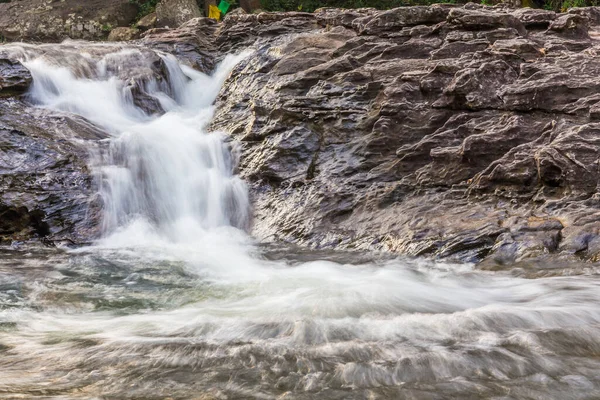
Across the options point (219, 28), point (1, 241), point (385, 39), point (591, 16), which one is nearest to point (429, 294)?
point (1, 241)

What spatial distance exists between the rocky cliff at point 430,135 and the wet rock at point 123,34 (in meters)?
8.80

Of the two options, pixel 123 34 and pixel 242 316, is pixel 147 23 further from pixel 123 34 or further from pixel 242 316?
pixel 242 316

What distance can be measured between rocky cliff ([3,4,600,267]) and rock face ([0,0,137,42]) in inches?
426

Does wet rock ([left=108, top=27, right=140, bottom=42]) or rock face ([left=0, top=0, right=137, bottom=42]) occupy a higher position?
rock face ([left=0, top=0, right=137, bottom=42])

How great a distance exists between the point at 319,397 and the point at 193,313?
161 centimetres

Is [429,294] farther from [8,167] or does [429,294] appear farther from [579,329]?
[8,167]

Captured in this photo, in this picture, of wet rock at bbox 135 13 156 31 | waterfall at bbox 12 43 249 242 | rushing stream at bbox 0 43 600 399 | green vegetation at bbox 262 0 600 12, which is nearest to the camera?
rushing stream at bbox 0 43 600 399

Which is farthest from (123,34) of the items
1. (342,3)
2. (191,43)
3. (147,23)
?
(191,43)

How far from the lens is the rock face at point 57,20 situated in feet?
59.0

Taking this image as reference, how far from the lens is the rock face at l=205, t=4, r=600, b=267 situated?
5.59 meters

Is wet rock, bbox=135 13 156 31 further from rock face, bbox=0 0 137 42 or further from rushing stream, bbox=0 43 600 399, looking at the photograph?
rushing stream, bbox=0 43 600 399

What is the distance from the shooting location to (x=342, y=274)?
4.99 metres

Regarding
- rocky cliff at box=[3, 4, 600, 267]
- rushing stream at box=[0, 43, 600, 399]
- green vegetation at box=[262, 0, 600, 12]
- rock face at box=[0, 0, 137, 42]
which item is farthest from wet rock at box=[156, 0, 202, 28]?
rushing stream at box=[0, 43, 600, 399]

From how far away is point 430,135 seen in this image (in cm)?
673
